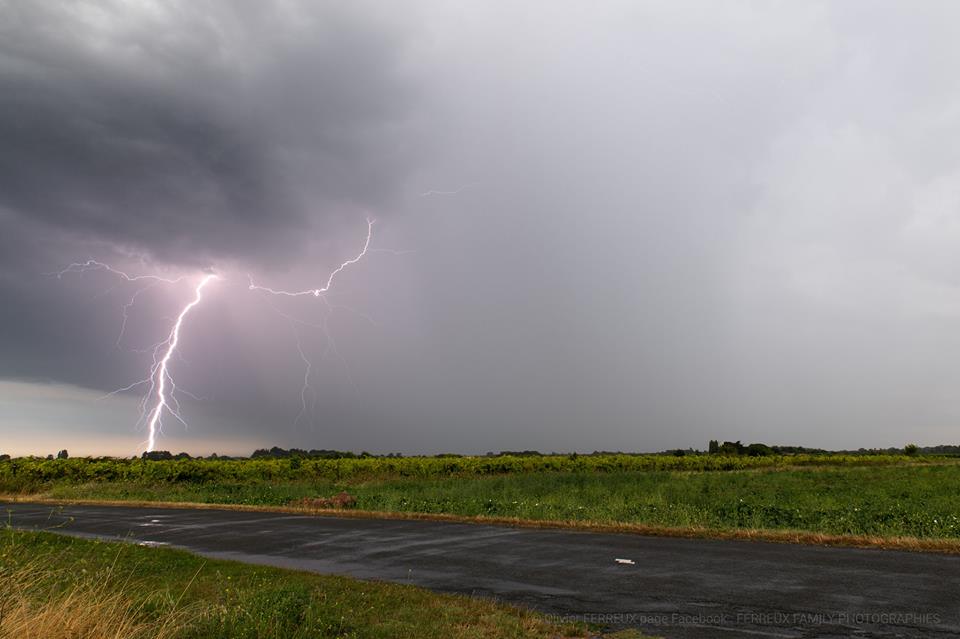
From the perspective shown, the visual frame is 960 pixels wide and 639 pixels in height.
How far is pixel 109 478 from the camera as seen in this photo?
148 feet

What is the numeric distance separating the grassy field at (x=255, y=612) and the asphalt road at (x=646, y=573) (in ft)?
3.51

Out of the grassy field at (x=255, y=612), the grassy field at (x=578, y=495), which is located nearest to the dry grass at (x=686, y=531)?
the grassy field at (x=578, y=495)

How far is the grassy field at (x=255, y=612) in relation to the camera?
20.0 feet

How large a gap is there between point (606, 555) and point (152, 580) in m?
8.27

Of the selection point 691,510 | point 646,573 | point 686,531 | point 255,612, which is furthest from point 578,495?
point 255,612

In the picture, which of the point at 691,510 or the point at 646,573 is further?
the point at 691,510

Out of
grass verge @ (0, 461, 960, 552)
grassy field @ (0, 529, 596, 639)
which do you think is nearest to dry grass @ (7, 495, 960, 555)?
grass verge @ (0, 461, 960, 552)

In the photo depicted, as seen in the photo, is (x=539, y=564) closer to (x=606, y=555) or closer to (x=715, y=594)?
(x=606, y=555)

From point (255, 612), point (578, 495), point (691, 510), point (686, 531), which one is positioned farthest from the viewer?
point (578, 495)

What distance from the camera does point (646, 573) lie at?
34.2 feet

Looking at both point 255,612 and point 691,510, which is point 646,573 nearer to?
point 255,612

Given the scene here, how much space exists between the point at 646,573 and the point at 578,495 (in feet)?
52.9

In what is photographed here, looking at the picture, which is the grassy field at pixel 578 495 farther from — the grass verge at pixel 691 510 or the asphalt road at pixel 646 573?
the asphalt road at pixel 646 573

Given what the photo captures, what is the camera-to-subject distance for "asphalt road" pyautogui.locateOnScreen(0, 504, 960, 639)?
752 centimetres
